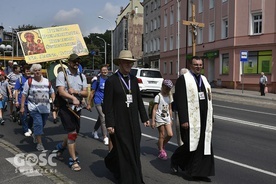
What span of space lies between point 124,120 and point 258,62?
88.2 ft

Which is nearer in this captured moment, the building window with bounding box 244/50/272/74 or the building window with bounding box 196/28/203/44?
the building window with bounding box 244/50/272/74

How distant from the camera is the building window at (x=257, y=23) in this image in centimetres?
2980

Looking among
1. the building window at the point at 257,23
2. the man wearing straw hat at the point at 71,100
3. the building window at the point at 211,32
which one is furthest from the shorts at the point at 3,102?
the building window at the point at 211,32

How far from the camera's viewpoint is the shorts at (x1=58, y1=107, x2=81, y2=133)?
18.4 ft

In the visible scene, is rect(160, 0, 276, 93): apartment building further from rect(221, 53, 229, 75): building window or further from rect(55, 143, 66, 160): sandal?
rect(55, 143, 66, 160): sandal

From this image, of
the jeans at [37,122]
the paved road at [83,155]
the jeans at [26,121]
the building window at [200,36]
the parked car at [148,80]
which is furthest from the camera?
the building window at [200,36]

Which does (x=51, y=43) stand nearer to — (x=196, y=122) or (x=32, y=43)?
(x=32, y=43)

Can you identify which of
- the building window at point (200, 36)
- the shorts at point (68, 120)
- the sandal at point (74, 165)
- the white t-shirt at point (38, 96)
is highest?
the building window at point (200, 36)

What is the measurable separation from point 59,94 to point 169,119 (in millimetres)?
2173

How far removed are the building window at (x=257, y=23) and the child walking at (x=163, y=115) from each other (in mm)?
25560

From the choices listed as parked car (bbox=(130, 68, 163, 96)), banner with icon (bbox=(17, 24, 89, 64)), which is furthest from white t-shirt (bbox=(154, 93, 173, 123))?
parked car (bbox=(130, 68, 163, 96))

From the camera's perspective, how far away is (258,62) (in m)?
29.4

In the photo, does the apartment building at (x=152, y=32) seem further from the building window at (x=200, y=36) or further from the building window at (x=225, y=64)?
the building window at (x=225, y=64)

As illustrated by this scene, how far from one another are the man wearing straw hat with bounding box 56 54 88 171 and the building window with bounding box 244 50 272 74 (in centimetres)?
2555
